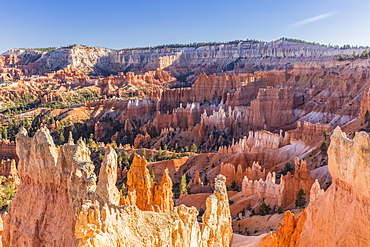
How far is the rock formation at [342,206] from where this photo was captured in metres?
12.9

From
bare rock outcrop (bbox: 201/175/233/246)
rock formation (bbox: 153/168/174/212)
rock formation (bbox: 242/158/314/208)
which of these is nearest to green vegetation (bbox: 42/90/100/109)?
rock formation (bbox: 153/168/174/212)

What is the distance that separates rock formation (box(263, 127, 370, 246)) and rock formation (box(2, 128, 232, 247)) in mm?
3878

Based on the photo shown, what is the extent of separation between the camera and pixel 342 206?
13961 millimetres

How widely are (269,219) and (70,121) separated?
7239 centimetres

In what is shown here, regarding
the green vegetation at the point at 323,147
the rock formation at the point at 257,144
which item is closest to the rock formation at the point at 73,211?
the green vegetation at the point at 323,147

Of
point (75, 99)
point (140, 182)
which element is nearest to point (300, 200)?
point (140, 182)

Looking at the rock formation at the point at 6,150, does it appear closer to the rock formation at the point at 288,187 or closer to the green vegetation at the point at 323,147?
the rock formation at the point at 288,187

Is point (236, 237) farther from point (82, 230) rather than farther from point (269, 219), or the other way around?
point (82, 230)

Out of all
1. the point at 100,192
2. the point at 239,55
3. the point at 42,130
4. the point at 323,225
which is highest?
the point at 239,55

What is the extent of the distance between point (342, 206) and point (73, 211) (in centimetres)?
1126

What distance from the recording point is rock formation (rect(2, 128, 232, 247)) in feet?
33.2

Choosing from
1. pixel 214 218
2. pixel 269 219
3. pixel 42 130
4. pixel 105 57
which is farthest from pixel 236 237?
pixel 105 57

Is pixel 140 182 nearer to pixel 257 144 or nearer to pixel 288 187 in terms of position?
pixel 288 187

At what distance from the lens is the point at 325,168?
98.4 feet
